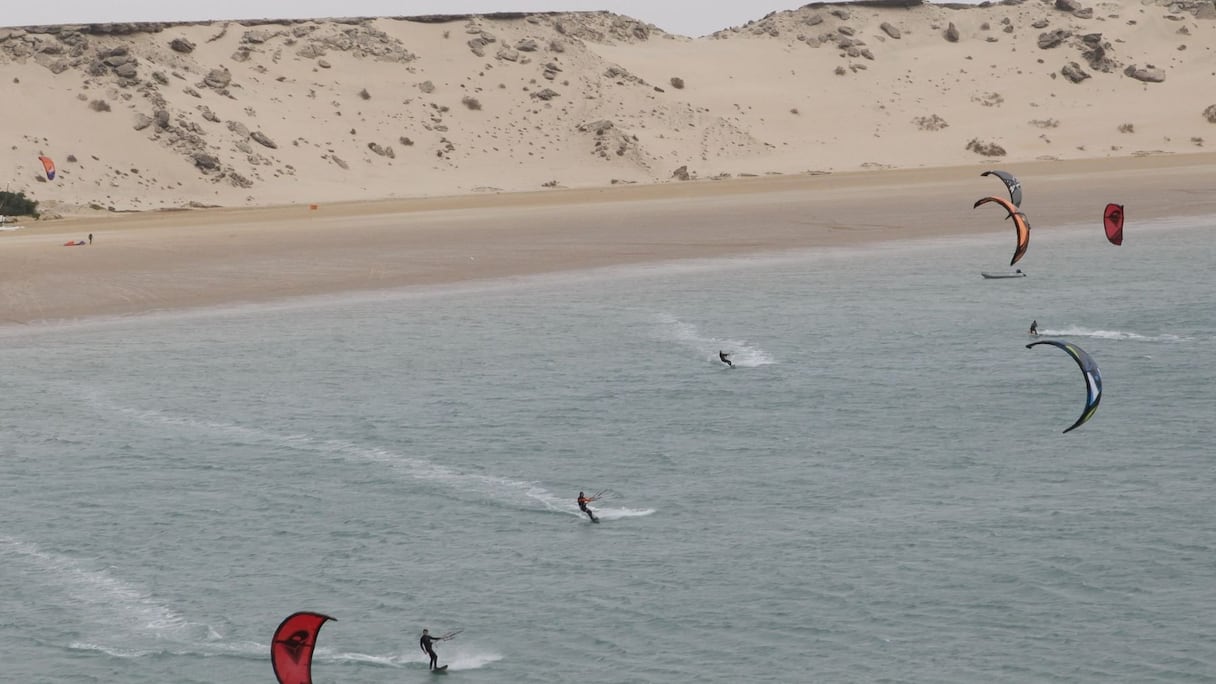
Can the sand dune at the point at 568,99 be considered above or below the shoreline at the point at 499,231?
below

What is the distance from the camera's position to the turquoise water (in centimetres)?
1889

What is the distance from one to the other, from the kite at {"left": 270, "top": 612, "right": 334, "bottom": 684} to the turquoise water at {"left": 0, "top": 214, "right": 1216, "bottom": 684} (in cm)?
177

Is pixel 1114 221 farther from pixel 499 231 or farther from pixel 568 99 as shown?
pixel 568 99

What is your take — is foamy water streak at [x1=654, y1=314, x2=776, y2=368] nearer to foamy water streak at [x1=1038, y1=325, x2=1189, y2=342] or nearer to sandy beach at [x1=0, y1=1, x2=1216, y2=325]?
foamy water streak at [x1=1038, y1=325, x2=1189, y2=342]

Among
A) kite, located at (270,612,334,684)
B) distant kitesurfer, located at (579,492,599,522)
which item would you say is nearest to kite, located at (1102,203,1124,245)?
distant kitesurfer, located at (579,492,599,522)

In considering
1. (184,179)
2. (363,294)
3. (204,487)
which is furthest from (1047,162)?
(204,487)

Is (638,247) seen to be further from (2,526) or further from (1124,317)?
(2,526)

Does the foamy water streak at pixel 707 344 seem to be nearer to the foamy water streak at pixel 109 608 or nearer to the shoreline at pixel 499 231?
the shoreline at pixel 499 231

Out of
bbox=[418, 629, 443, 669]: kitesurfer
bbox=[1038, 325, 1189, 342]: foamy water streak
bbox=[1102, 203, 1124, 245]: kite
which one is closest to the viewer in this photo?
bbox=[418, 629, 443, 669]: kitesurfer

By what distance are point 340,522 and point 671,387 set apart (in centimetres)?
1134

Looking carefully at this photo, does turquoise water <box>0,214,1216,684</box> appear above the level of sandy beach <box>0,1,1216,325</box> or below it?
above

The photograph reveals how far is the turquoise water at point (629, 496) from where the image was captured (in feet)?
62.0

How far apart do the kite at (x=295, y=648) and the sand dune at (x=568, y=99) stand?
67235 millimetres

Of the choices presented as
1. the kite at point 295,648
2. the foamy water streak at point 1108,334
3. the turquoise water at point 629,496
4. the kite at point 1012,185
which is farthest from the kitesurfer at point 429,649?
the kite at point 1012,185
